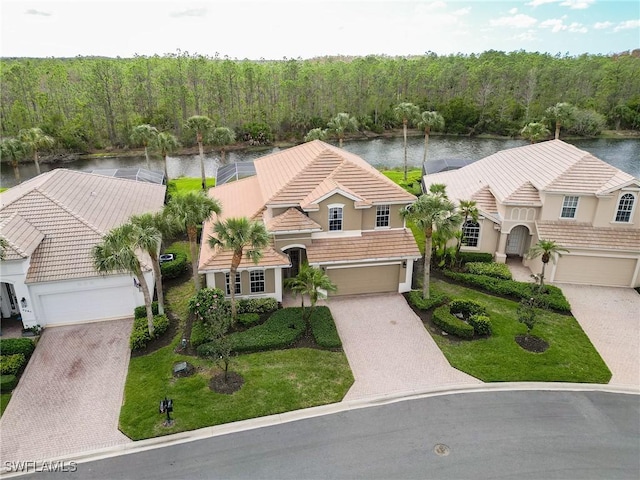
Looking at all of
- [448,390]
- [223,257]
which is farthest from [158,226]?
[448,390]

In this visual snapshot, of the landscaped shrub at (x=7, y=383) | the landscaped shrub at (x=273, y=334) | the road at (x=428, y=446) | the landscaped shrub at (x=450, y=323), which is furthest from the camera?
the landscaped shrub at (x=450, y=323)

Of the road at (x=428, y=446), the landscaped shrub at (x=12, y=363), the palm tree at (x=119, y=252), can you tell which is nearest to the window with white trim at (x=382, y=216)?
the road at (x=428, y=446)

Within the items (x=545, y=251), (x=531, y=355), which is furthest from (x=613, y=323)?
(x=531, y=355)

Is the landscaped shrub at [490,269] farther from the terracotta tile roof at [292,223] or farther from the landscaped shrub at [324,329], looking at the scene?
the terracotta tile roof at [292,223]

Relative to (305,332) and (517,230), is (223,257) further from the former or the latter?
(517,230)

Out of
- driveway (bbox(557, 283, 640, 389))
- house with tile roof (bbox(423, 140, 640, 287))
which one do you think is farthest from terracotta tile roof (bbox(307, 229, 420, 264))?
driveway (bbox(557, 283, 640, 389))

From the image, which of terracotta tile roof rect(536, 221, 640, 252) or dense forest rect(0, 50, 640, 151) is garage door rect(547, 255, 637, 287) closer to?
terracotta tile roof rect(536, 221, 640, 252)
